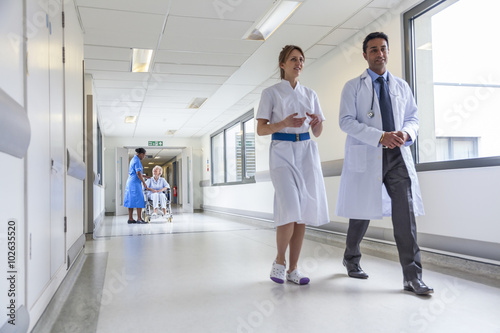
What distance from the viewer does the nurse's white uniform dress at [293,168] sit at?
2580 millimetres

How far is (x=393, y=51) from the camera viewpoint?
4121 millimetres

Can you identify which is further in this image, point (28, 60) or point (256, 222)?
point (256, 222)

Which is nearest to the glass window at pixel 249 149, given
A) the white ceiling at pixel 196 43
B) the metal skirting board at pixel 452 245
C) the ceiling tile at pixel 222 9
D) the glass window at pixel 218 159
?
the white ceiling at pixel 196 43

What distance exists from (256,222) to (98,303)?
237 inches

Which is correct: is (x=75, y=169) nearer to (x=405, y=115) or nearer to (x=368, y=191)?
(x=368, y=191)

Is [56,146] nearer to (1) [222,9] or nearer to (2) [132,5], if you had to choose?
(2) [132,5]

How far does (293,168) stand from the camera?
2615mm

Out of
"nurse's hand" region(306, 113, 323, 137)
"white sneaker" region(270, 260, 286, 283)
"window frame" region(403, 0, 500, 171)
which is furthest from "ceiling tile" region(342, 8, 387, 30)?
"white sneaker" region(270, 260, 286, 283)

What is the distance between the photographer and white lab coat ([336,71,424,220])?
2.54 meters

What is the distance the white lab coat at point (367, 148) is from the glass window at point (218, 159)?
934 centimetres

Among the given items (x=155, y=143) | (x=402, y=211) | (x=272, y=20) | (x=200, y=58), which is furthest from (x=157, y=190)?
(x=402, y=211)

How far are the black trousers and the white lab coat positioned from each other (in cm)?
4

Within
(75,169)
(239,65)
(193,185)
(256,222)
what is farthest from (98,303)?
(193,185)

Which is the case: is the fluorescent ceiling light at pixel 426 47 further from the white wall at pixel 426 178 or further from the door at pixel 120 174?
the door at pixel 120 174
